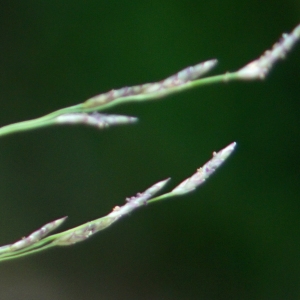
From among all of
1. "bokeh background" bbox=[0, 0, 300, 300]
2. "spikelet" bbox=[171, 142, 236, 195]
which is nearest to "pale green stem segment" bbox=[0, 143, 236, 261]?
"spikelet" bbox=[171, 142, 236, 195]

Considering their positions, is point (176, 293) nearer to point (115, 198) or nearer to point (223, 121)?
point (115, 198)

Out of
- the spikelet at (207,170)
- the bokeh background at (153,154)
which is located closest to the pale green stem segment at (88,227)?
the spikelet at (207,170)

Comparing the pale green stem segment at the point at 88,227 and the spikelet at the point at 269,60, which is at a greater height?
the spikelet at the point at 269,60

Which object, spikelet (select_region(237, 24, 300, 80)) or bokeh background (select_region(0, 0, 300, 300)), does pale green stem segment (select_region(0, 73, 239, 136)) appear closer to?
spikelet (select_region(237, 24, 300, 80))

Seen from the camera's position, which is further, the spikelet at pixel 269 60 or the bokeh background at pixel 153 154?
Result: the bokeh background at pixel 153 154

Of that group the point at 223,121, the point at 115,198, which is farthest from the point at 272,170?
the point at 115,198

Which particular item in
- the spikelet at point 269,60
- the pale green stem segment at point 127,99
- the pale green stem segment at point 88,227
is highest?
the pale green stem segment at point 127,99

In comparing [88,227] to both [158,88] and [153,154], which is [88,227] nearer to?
[158,88]

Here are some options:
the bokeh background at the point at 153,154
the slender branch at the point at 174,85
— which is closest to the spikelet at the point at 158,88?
the slender branch at the point at 174,85

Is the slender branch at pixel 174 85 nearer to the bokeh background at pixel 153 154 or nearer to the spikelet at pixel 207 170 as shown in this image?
the spikelet at pixel 207 170
